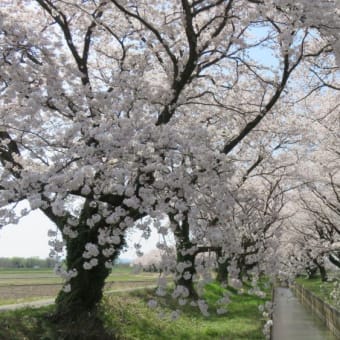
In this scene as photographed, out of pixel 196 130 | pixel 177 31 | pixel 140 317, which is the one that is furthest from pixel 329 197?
pixel 196 130

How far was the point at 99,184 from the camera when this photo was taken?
20.8 feet

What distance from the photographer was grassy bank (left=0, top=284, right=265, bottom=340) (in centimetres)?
952

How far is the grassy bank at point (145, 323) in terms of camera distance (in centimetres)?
952

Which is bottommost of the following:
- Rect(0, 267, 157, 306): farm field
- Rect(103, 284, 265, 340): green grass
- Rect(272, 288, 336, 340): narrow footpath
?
Rect(272, 288, 336, 340): narrow footpath

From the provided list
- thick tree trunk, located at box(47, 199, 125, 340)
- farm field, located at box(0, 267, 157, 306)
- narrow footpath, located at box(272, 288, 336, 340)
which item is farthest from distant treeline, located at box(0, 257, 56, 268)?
thick tree trunk, located at box(47, 199, 125, 340)

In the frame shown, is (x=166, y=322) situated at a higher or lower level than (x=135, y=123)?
lower

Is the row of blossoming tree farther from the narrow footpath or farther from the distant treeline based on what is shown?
the distant treeline

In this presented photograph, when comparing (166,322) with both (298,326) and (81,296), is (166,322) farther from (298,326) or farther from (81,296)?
(298,326)

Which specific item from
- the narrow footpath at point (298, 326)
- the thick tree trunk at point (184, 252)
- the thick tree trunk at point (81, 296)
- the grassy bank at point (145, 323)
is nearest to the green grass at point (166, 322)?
the grassy bank at point (145, 323)

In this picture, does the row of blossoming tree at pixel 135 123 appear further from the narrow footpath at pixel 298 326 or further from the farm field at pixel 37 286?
the narrow footpath at pixel 298 326

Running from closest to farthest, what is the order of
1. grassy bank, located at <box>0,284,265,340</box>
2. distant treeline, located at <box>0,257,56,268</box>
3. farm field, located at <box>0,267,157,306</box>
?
grassy bank, located at <box>0,284,265,340</box>, farm field, located at <box>0,267,157,306</box>, distant treeline, located at <box>0,257,56,268</box>

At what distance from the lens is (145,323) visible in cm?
1295

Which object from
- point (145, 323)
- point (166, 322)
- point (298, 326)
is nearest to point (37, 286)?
point (298, 326)

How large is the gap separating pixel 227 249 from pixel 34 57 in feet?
15.2
